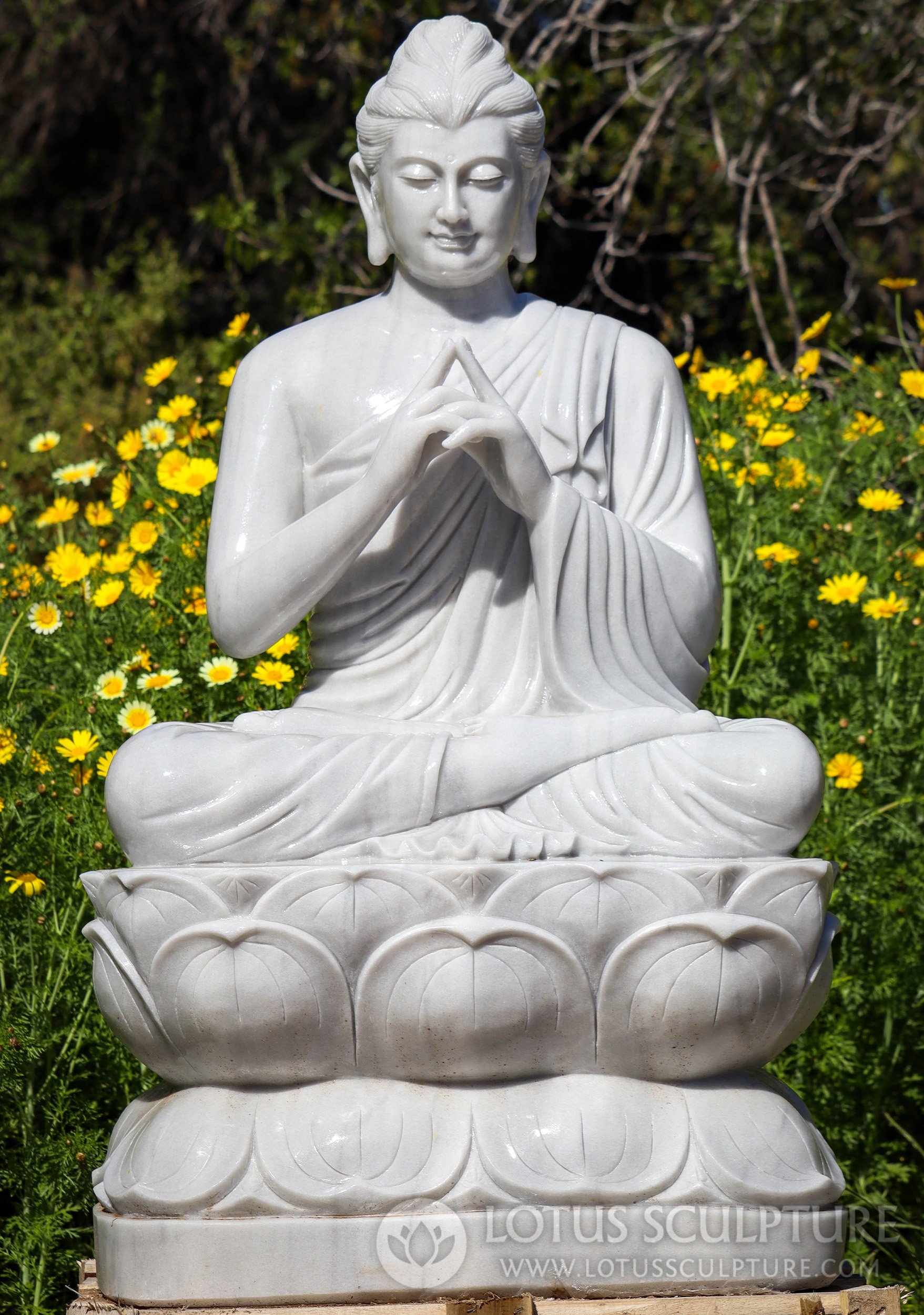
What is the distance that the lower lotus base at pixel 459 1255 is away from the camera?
8.32ft

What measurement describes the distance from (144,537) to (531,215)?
1.29 m

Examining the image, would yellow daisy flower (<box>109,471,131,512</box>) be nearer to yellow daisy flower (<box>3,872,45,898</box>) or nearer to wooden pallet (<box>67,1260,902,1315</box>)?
yellow daisy flower (<box>3,872,45,898</box>)

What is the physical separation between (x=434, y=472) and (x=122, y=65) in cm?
577

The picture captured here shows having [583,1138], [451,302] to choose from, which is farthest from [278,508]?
[583,1138]

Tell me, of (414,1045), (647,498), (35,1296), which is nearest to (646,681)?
(647,498)

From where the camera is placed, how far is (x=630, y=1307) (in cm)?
247

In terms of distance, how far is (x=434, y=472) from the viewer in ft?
10.3

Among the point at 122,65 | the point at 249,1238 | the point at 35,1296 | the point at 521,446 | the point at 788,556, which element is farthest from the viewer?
the point at 122,65

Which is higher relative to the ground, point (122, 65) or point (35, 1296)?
point (122, 65)

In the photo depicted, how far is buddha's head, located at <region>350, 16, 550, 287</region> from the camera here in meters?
3.24

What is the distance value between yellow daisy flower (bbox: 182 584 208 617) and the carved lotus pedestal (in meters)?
1.32

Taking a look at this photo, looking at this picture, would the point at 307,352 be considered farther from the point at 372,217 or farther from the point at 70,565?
the point at 70,565

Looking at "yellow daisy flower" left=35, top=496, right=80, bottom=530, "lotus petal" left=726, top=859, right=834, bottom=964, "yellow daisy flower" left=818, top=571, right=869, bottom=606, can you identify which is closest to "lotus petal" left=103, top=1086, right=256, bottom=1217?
"lotus petal" left=726, top=859, right=834, bottom=964

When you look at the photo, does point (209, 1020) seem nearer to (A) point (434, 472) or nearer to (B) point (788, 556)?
(A) point (434, 472)
